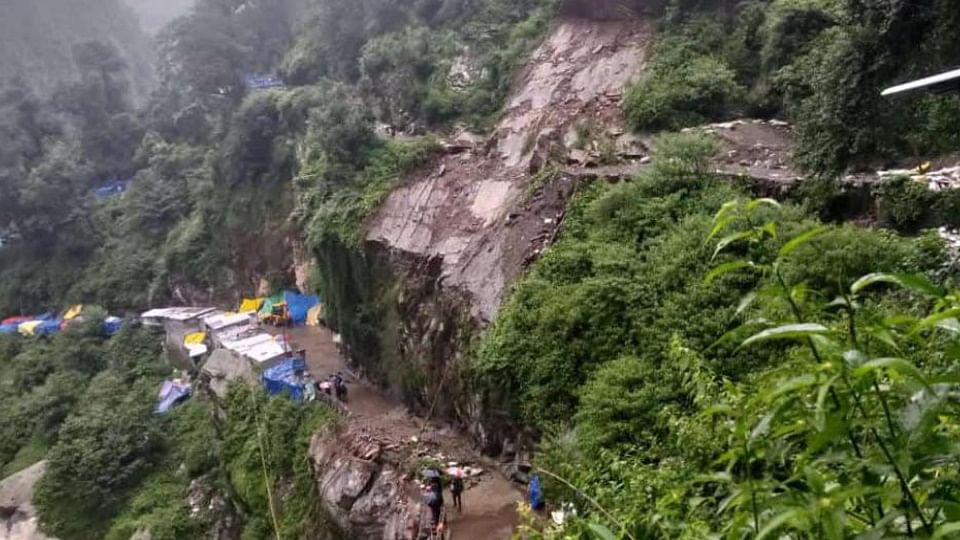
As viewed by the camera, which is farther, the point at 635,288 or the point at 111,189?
the point at 111,189

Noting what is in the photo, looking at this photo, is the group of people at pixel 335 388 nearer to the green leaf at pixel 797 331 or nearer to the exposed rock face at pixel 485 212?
the exposed rock face at pixel 485 212

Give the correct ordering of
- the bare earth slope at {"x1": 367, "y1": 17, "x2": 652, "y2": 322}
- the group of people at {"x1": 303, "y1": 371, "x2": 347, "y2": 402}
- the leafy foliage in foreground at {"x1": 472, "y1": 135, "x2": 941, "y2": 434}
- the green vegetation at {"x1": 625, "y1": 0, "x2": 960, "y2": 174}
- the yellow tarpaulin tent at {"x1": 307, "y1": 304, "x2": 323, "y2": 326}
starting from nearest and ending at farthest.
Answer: the leafy foliage in foreground at {"x1": 472, "y1": 135, "x2": 941, "y2": 434}, the green vegetation at {"x1": 625, "y1": 0, "x2": 960, "y2": 174}, the bare earth slope at {"x1": 367, "y1": 17, "x2": 652, "y2": 322}, the group of people at {"x1": 303, "y1": 371, "x2": 347, "y2": 402}, the yellow tarpaulin tent at {"x1": 307, "y1": 304, "x2": 323, "y2": 326}

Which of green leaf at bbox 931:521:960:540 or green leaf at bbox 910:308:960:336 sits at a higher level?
green leaf at bbox 910:308:960:336

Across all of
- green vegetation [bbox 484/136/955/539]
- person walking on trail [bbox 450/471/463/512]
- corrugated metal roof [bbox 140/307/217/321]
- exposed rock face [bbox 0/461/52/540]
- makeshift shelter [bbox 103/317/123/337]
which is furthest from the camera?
makeshift shelter [bbox 103/317/123/337]

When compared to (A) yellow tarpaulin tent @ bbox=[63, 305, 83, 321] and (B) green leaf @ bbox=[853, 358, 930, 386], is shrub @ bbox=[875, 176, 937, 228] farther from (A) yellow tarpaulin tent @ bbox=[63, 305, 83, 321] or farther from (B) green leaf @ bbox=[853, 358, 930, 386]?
(A) yellow tarpaulin tent @ bbox=[63, 305, 83, 321]

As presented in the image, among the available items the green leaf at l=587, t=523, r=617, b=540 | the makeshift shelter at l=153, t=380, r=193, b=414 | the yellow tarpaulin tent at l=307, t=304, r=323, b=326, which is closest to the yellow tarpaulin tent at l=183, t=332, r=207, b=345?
the makeshift shelter at l=153, t=380, r=193, b=414

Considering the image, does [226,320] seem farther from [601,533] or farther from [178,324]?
[601,533]

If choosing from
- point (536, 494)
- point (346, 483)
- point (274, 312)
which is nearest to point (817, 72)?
point (536, 494)
